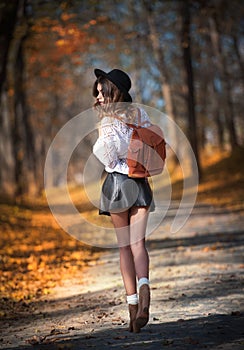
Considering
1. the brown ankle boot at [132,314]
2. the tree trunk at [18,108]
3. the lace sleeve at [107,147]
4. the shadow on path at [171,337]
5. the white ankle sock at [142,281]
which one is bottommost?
the shadow on path at [171,337]

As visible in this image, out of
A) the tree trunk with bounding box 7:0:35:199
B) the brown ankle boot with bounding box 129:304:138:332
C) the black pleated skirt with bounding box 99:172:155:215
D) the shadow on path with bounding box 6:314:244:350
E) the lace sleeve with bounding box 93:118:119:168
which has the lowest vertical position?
the shadow on path with bounding box 6:314:244:350

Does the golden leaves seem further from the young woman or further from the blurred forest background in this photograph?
the blurred forest background

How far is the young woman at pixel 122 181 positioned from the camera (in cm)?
536

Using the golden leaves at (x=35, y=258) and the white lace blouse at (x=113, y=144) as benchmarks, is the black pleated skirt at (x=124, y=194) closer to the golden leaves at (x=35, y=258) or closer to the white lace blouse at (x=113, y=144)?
the white lace blouse at (x=113, y=144)

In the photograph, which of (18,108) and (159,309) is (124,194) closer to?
(159,309)

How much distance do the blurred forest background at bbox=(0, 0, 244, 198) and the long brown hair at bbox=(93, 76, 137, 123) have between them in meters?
3.92

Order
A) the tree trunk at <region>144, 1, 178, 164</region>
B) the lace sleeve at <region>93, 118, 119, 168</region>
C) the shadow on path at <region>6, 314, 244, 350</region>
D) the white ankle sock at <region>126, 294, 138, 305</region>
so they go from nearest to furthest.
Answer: the shadow on path at <region>6, 314, 244, 350</region> < the lace sleeve at <region>93, 118, 119, 168</region> < the white ankle sock at <region>126, 294, 138, 305</region> < the tree trunk at <region>144, 1, 178, 164</region>

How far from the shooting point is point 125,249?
557 cm

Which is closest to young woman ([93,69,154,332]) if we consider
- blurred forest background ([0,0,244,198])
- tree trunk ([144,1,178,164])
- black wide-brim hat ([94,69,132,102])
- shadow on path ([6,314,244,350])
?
black wide-brim hat ([94,69,132,102])

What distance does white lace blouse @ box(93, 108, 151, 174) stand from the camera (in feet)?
17.4

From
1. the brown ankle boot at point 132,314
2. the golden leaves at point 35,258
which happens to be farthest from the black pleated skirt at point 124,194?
the golden leaves at point 35,258

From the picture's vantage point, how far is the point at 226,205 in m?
19.4

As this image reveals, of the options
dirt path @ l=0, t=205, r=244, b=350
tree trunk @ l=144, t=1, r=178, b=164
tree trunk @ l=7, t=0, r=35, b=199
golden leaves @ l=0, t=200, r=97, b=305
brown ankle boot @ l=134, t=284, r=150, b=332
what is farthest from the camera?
tree trunk @ l=144, t=1, r=178, b=164

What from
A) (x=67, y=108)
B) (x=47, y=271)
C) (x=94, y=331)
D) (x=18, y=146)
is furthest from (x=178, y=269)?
(x=67, y=108)
